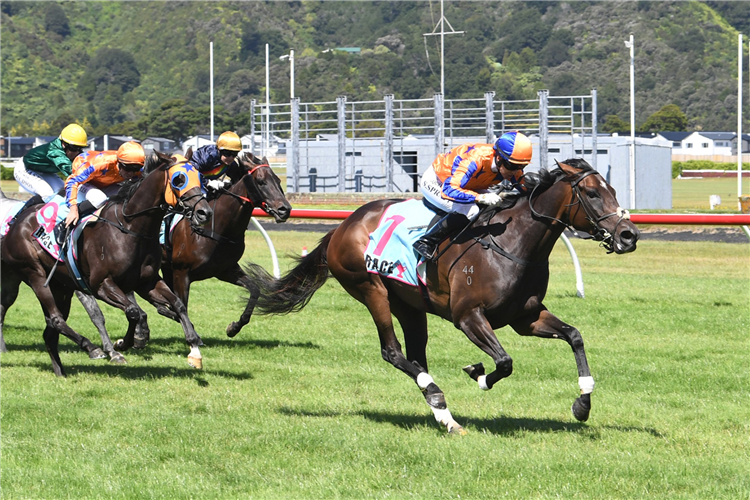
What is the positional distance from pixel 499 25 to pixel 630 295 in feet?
473

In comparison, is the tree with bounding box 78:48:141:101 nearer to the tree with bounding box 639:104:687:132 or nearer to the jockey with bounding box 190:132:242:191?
the tree with bounding box 639:104:687:132

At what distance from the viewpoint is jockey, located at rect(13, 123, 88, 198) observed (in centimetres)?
830

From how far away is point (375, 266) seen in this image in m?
6.35

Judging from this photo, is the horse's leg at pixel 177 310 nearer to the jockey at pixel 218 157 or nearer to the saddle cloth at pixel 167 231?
the saddle cloth at pixel 167 231

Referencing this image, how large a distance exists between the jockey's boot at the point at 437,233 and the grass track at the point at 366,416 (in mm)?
1049

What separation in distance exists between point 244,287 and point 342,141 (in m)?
23.6

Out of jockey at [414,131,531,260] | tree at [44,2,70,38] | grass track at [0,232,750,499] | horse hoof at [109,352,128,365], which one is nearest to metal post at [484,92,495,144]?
grass track at [0,232,750,499]

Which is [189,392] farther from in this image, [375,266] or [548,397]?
[548,397]

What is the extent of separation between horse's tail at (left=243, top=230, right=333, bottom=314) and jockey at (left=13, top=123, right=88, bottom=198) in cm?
216

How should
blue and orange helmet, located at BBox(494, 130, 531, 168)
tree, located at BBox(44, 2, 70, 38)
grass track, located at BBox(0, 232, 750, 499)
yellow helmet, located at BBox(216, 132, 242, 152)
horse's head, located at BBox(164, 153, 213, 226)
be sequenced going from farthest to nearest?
1. tree, located at BBox(44, 2, 70, 38)
2. yellow helmet, located at BBox(216, 132, 242, 152)
3. horse's head, located at BBox(164, 153, 213, 226)
4. blue and orange helmet, located at BBox(494, 130, 531, 168)
5. grass track, located at BBox(0, 232, 750, 499)

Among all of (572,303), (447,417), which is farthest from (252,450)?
(572,303)

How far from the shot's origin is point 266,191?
8234 millimetres

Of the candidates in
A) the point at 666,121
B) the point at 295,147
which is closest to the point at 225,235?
the point at 295,147

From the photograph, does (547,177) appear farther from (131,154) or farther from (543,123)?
(543,123)
